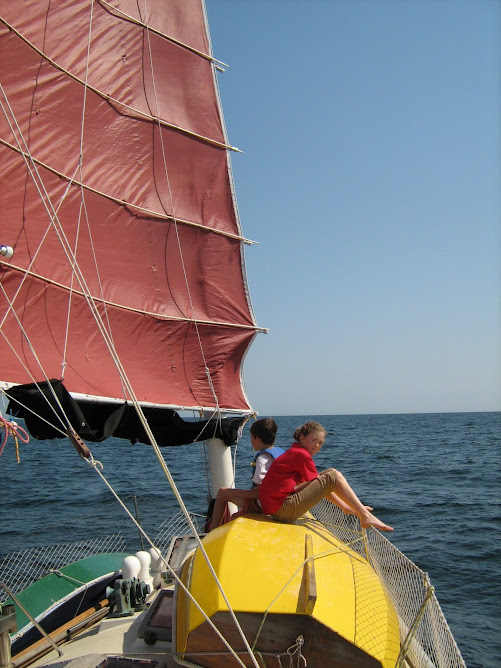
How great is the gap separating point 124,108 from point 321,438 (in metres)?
8.71

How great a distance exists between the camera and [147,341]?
10.5 meters

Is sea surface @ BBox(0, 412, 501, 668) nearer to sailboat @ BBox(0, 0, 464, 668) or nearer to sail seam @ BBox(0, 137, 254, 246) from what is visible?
sailboat @ BBox(0, 0, 464, 668)

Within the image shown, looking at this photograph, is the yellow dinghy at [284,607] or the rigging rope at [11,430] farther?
the rigging rope at [11,430]

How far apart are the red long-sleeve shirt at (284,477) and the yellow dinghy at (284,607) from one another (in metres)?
0.50

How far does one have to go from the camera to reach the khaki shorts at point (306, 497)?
15.7 feet

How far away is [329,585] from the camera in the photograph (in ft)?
13.1

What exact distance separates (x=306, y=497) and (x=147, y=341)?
20.5 ft

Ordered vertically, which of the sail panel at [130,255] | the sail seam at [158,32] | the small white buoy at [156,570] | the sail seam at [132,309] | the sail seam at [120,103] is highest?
the sail seam at [158,32]

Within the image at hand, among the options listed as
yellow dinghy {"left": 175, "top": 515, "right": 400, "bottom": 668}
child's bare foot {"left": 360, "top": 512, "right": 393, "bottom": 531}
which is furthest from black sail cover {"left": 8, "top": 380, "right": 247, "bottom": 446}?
child's bare foot {"left": 360, "top": 512, "right": 393, "bottom": 531}

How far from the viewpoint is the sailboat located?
3.98 m

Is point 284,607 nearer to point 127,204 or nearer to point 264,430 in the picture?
point 264,430

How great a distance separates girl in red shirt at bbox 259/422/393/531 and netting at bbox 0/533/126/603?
7.70 meters

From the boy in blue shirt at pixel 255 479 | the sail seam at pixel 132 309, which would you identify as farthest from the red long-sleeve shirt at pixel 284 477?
the sail seam at pixel 132 309

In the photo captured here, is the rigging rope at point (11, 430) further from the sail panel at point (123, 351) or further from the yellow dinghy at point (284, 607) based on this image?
the yellow dinghy at point (284, 607)
